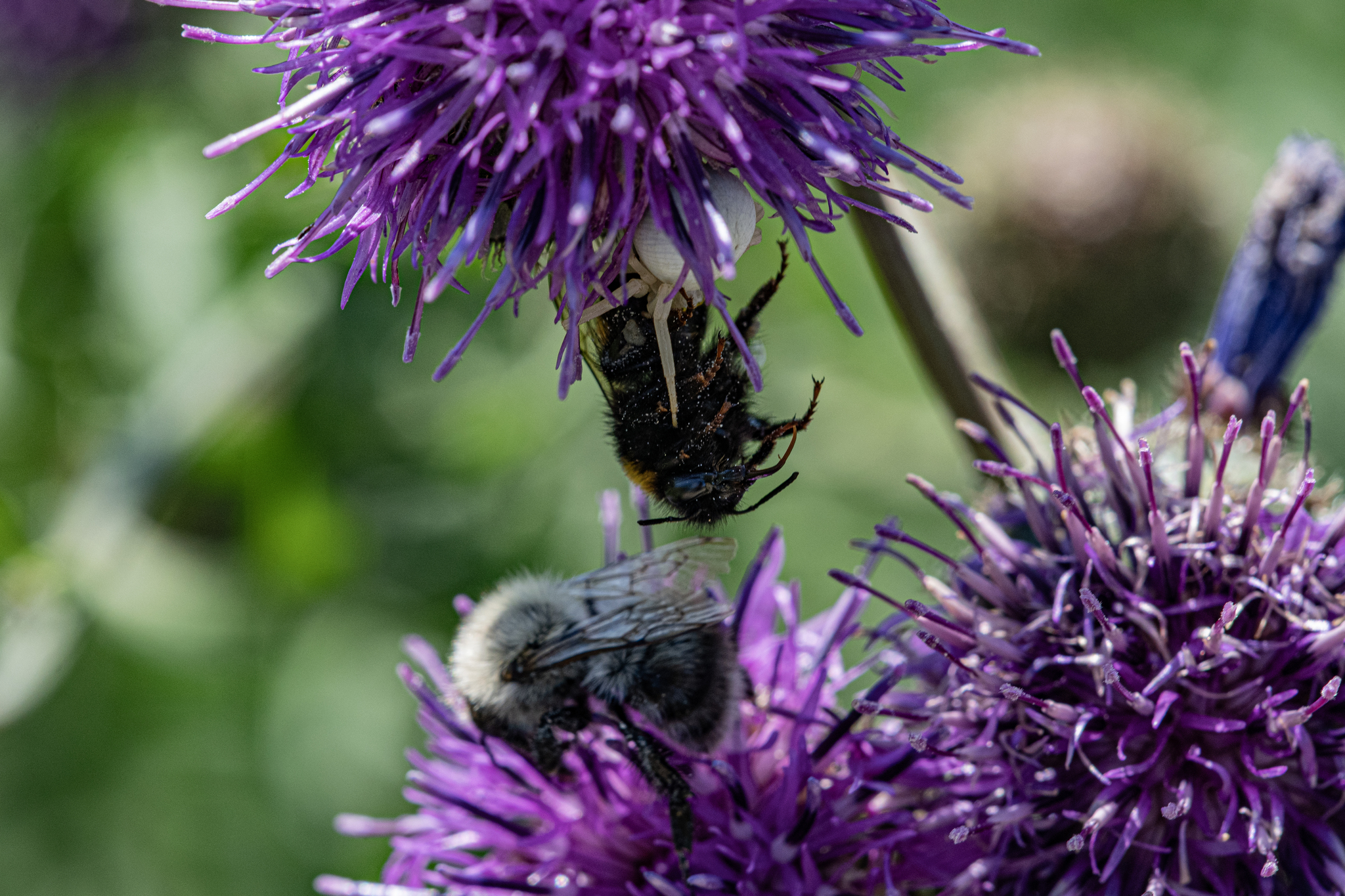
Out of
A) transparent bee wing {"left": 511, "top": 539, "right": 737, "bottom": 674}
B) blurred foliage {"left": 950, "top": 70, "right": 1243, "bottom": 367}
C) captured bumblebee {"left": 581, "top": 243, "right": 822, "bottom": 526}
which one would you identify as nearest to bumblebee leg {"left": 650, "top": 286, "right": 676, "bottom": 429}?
captured bumblebee {"left": 581, "top": 243, "right": 822, "bottom": 526}

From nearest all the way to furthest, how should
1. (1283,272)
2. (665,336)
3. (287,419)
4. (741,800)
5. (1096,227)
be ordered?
(665,336) → (741,800) → (1283,272) → (287,419) → (1096,227)

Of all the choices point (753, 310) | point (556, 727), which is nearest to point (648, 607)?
point (556, 727)

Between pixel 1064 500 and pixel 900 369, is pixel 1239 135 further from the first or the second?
pixel 1064 500

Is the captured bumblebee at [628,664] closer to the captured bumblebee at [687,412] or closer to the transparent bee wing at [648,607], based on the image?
the transparent bee wing at [648,607]

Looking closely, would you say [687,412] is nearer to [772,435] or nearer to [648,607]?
[772,435]

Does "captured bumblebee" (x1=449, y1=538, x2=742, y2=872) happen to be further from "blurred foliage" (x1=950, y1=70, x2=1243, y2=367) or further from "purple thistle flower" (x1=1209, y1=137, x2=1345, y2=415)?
"blurred foliage" (x1=950, y1=70, x2=1243, y2=367)

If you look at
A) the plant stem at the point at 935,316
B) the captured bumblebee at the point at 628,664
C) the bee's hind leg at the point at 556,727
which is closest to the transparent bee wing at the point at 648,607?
the captured bumblebee at the point at 628,664
